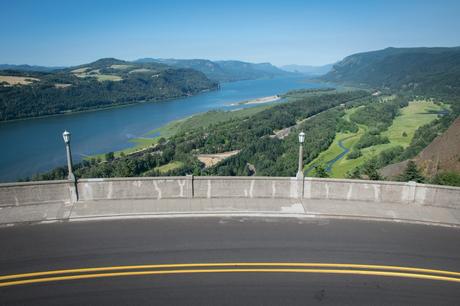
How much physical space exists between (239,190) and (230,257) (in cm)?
407

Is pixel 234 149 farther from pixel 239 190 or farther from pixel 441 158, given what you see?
pixel 239 190

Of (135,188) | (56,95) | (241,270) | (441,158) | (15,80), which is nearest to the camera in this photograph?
(241,270)

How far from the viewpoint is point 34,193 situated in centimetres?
1152

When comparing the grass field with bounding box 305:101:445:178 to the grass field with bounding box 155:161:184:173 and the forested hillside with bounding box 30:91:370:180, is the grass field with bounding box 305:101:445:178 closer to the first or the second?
the forested hillside with bounding box 30:91:370:180

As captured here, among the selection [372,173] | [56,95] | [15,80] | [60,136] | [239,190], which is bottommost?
[60,136]

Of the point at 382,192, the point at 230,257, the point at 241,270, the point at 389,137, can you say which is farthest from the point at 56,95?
the point at 241,270

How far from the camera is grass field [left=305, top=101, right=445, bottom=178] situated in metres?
61.1

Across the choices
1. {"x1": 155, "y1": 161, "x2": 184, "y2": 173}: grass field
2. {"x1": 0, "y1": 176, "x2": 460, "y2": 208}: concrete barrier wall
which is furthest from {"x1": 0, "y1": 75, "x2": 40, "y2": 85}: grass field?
{"x1": 0, "y1": 176, "x2": 460, "y2": 208}: concrete barrier wall

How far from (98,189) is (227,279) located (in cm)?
646

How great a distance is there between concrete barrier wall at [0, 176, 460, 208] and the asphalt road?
68.6 inches

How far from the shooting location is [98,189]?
39.1 feet

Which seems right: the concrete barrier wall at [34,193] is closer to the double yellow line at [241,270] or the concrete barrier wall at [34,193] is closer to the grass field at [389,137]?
the double yellow line at [241,270]

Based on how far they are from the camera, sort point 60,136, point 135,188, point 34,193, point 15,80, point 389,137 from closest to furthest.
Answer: point 34,193, point 135,188, point 389,137, point 60,136, point 15,80

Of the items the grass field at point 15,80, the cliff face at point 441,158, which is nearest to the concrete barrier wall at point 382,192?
the cliff face at point 441,158
